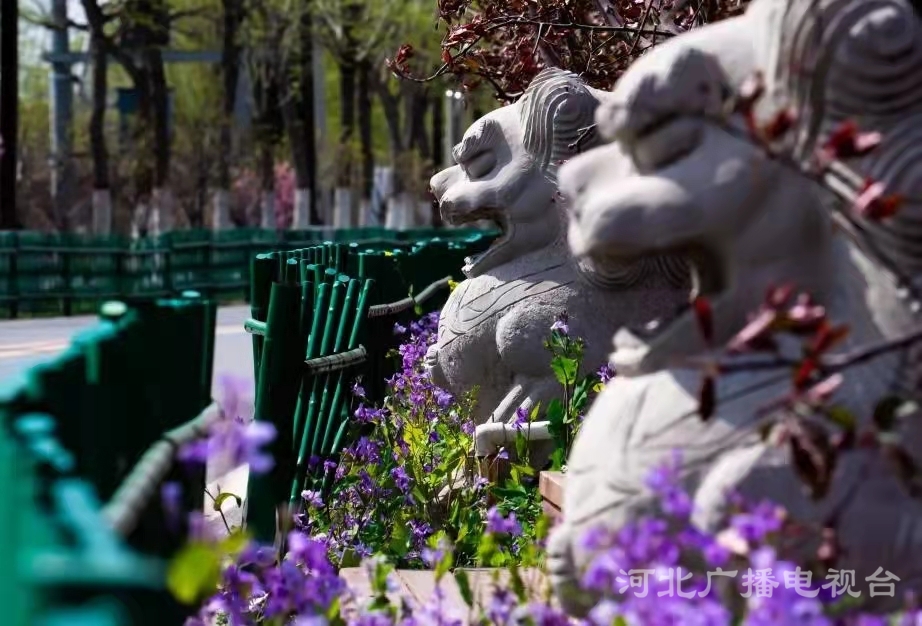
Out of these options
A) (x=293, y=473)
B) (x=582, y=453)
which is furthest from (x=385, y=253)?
(x=582, y=453)

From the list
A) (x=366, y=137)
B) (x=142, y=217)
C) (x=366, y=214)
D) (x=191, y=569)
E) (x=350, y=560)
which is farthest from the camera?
(x=366, y=214)

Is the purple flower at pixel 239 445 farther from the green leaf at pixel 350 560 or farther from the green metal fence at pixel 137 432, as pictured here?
the green leaf at pixel 350 560

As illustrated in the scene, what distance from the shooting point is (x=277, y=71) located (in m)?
41.3

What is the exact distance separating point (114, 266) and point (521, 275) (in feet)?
63.8

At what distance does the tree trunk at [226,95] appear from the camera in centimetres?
3712

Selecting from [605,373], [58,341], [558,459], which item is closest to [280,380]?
[558,459]

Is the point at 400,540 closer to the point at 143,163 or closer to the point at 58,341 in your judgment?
the point at 58,341

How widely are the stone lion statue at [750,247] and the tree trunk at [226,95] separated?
107 ft

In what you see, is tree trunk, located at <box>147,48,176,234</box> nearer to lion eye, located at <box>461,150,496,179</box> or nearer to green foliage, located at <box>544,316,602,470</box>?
lion eye, located at <box>461,150,496,179</box>

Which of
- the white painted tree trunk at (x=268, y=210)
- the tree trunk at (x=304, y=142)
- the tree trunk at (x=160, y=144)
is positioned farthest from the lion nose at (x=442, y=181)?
the white painted tree trunk at (x=268, y=210)

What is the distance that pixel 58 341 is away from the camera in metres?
20.2

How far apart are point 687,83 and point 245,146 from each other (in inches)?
1699

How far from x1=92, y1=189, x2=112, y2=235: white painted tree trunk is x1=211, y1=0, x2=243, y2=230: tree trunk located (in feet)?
12.0

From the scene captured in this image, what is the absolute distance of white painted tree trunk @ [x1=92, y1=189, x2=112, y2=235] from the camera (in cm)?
3183
